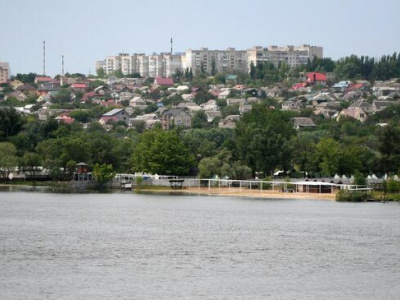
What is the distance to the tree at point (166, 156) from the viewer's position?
263 ft

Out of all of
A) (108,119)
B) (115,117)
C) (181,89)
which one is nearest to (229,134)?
(108,119)

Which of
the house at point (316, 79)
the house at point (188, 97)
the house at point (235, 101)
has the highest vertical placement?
the house at point (316, 79)

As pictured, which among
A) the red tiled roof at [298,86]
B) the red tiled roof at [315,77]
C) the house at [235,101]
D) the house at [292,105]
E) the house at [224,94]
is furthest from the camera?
the red tiled roof at [315,77]

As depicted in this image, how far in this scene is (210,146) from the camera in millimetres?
88688

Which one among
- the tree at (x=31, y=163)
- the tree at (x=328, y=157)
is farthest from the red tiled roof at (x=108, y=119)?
the tree at (x=328, y=157)

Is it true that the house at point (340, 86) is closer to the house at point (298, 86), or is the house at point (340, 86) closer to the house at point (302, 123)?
the house at point (298, 86)

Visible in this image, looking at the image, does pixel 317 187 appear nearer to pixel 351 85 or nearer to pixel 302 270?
pixel 302 270

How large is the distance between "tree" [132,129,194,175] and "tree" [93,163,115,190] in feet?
8.05

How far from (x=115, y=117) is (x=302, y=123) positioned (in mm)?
29889

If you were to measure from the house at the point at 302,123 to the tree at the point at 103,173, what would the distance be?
150 ft

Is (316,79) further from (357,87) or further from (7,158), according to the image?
(7,158)

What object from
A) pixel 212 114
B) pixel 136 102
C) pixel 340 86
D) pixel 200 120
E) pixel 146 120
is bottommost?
pixel 200 120

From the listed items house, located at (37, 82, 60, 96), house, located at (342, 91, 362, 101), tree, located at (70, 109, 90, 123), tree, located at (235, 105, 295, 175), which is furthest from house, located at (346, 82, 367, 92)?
tree, located at (235, 105, 295, 175)

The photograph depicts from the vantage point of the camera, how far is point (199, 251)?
41.2m
